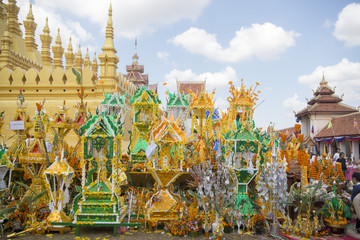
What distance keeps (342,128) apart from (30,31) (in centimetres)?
2761

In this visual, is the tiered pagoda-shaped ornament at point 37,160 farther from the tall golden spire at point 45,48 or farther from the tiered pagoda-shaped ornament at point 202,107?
the tall golden spire at point 45,48

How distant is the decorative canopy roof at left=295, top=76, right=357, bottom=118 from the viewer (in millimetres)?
31000

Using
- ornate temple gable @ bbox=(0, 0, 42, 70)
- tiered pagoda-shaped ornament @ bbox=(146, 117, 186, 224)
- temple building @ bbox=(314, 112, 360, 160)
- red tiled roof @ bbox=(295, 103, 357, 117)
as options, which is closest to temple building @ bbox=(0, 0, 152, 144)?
ornate temple gable @ bbox=(0, 0, 42, 70)

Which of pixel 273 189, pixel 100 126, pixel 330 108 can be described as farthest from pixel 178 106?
pixel 330 108

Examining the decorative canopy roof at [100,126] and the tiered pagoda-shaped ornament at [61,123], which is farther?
the tiered pagoda-shaped ornament at [61,123]

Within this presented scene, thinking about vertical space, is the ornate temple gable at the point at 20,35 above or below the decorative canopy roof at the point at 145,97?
above

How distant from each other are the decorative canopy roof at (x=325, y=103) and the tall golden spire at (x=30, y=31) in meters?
27.0

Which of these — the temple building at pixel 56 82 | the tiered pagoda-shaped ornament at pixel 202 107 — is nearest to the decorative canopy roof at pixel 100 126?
the tiered pagoda-shaped ornament at pixel 202 107

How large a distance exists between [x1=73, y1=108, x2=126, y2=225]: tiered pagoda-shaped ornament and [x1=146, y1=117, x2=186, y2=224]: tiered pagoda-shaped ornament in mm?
817

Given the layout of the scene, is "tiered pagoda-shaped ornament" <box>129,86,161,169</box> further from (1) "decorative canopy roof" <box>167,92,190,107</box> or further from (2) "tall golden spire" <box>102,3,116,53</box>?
(2) "tall golden spire" <box>102,3,116,53</box>

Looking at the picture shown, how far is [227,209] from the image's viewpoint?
23.5 ft

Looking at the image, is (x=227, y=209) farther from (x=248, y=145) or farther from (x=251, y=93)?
(x=251, y=93)

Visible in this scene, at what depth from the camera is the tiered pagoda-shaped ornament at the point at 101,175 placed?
681cm

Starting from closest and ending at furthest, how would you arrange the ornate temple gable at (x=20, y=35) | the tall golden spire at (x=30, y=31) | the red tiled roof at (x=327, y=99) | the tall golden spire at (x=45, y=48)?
the ornate temple gable at (x=20, y=35) < the tall golden spire at (x=30, y=31) < the tall golden spire at (x=45, y=48) < the red tiled roof at (x=327, y=99)
